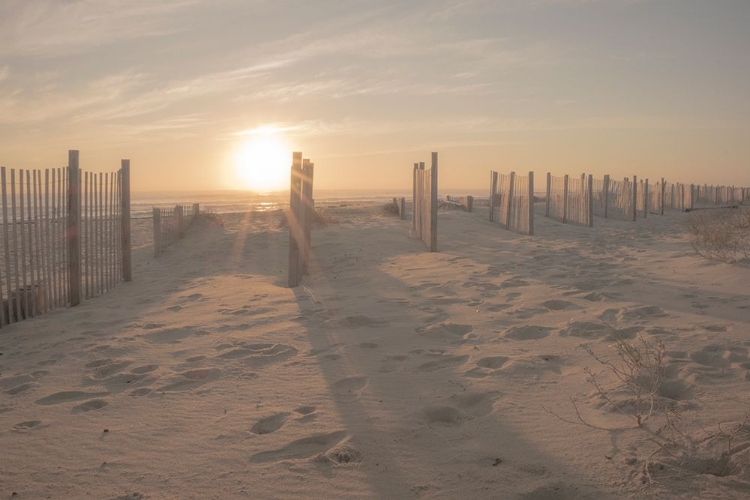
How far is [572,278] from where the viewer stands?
6.11 m

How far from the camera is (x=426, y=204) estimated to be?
1002cm

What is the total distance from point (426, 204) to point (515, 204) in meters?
4.42

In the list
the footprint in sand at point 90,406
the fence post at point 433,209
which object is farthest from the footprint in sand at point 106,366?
the fence post at point 433,209

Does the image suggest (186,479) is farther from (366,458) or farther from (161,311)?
(161,311)

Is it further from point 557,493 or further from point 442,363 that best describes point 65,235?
point 557,493

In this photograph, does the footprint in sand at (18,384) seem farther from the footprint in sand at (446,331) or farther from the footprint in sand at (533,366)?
the footprint in sand at (533,366)

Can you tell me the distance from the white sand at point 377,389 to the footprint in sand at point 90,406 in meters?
0.02

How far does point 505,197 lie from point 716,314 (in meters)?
9.98

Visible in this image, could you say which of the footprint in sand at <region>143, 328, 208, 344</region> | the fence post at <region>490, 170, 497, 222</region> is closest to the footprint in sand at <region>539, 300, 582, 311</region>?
the footprint in sand at <region>143, 328, 208, 344</region>

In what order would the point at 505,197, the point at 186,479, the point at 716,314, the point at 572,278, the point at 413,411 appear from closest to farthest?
the point at 186,479
the point at 413,411
the point at 716,314
the point at 572,278
the point at 505,197

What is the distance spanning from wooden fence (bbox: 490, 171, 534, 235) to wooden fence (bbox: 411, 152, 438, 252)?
2.54 m

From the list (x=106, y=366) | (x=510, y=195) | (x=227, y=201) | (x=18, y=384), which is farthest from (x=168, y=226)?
(x=227, y=201)

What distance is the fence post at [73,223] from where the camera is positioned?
20.7 ft

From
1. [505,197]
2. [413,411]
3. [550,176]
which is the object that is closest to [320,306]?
[413,411]
